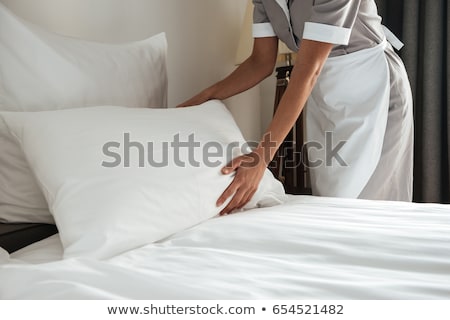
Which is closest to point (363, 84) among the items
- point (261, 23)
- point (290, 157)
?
point (261, 23)

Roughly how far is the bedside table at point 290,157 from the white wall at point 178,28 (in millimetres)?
214

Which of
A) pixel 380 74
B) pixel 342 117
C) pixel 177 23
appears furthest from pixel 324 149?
pixel 177 23

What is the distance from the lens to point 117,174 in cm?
95

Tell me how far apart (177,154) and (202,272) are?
0.36 meters

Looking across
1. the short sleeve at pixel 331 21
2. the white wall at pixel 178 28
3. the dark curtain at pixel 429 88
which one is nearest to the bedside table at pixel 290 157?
the white wall at pixel 178 28

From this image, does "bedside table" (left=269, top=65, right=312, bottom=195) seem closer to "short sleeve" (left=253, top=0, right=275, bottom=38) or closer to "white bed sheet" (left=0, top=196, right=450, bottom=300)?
"short sleeve" (left=253, top=0, right=275, bottom=38)

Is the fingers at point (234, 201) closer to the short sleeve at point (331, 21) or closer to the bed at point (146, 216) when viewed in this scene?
the bed at point (146, 216)

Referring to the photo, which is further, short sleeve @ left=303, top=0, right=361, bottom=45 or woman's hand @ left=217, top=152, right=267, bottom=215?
short sleeve @ left=303, top=0, right=361, bottom=45

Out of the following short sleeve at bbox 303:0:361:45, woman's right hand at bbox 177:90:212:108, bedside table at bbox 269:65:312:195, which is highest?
short sleeve at bbox 303:0:361:45

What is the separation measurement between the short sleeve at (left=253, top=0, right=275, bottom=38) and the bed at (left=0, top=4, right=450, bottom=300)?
1.95 feet

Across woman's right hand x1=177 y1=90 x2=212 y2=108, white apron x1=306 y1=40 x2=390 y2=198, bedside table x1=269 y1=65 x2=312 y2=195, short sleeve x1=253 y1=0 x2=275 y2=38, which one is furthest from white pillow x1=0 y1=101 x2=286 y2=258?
bedside table x1=269 y1=65 x2=312 y2=195

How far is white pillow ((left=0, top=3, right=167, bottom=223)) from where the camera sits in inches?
42.7

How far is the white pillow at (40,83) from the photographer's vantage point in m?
1.08

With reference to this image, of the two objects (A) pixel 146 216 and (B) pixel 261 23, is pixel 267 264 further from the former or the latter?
(B) pixel 261 23
